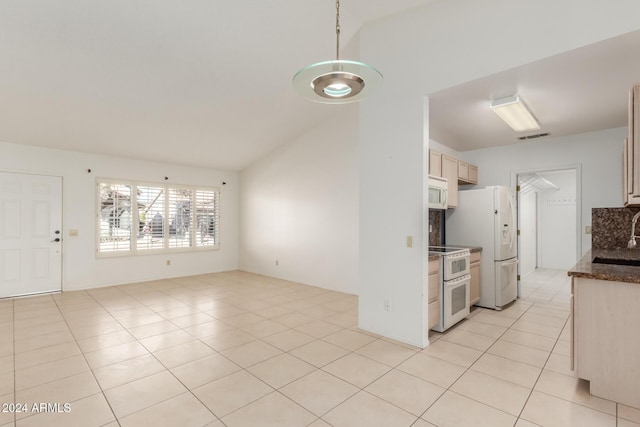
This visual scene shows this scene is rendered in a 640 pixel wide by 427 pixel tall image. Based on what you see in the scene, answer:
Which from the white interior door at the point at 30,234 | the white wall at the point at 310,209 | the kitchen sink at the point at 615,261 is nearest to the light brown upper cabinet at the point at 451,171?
the white wall at the point at 310,209

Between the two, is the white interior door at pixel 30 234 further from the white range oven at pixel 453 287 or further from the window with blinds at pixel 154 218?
the white range oven at pixel 453 287

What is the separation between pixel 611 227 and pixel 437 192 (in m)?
2.23

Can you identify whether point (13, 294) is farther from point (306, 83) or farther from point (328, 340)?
point (306, 83)

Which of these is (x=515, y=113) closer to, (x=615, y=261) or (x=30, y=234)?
(x=615, y=261)

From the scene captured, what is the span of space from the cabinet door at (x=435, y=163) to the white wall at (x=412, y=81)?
2.61 ft

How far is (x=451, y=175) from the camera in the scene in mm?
4309

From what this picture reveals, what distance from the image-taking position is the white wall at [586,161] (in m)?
4.06

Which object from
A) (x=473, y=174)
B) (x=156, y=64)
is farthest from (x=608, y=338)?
(x=156, y=64)

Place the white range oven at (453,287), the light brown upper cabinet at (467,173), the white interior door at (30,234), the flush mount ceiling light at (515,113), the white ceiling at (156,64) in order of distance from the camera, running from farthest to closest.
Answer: the white interior door at (30,234), the light brown upper cabinet at (467,173), the white range oven at (453,287), the flush mount ceiling light at (515,113), the white ceiling at (156,64)

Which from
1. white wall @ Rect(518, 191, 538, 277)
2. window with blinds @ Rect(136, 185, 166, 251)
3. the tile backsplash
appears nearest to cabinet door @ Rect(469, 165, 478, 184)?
the tile backsplash

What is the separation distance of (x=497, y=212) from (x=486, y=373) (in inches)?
97.3

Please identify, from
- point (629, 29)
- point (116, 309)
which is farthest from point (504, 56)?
point (116, 309)

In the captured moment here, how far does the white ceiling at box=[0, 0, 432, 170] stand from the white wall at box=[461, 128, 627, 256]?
122 inches

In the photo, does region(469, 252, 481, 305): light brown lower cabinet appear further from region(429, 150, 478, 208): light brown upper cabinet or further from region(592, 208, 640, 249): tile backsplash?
region(592, 208, 640, 249): tile backsplash
